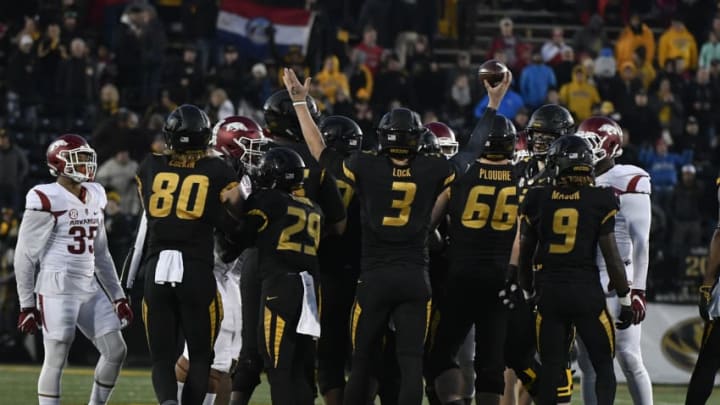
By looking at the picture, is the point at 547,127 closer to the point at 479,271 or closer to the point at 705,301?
the point at 479,271

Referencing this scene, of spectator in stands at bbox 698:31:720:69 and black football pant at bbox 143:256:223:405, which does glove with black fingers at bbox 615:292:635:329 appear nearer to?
black football pant at bbox 143:256:223:405

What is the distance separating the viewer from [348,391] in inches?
355

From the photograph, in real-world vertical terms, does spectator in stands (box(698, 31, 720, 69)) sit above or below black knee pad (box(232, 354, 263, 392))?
above

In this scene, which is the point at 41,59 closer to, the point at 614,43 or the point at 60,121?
the point at 60,121

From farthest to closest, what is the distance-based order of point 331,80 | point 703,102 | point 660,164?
point 703,102 → point 331,80 → point 660,164

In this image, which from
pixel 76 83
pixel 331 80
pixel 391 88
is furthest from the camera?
pixel 391 88

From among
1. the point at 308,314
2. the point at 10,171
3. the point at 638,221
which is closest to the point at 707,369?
the point at 638,221

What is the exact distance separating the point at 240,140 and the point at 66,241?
129cm

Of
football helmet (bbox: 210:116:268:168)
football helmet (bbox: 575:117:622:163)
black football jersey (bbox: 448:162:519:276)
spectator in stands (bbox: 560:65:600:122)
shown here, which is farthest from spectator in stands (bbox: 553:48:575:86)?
black football jersey (bbox: 448:162:519:276)

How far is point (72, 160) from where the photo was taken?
9.84 m

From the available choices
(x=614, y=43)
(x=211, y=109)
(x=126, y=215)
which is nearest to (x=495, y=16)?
(x=614, y=43)

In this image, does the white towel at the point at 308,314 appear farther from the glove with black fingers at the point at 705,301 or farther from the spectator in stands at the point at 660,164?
the spectator in stands at the point at 660,164

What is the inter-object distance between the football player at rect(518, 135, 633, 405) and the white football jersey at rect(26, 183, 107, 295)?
9.37 ft

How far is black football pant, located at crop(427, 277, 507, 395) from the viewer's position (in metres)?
9.53
